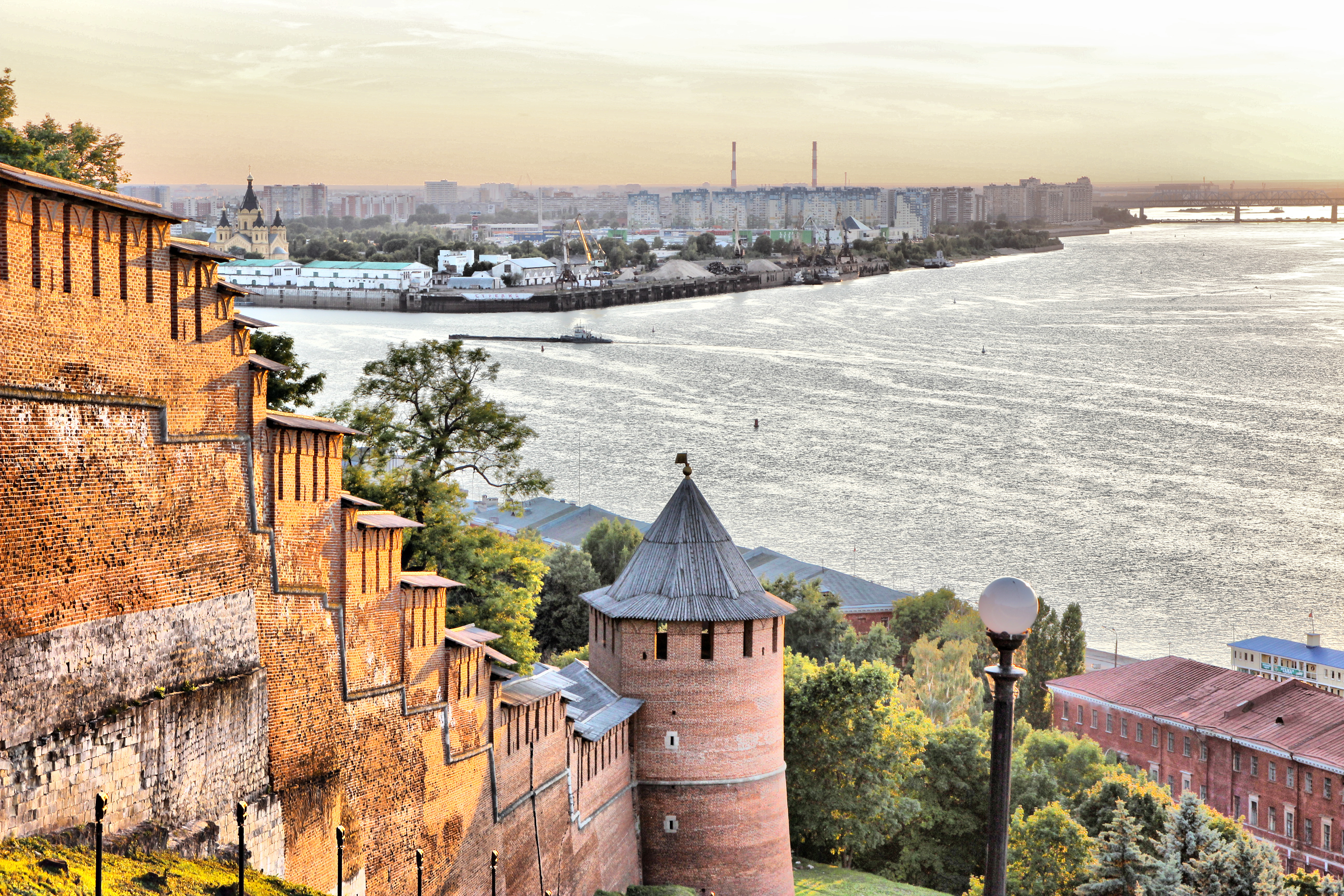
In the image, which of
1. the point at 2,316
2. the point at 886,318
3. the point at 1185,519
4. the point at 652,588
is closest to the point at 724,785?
the point at 652,588

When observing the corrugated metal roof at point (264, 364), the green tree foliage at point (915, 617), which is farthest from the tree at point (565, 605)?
the corrugated metal roof at point (264, 364)

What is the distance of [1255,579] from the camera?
51000mm

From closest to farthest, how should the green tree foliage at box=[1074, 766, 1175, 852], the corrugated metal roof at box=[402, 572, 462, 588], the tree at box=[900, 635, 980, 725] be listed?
the corrugated metal roof at box=[402, 572, 462, 588], the green tree foliage at box=[1074, 766, 1175, 852], the tree at box=[900, 635, 980, 725]

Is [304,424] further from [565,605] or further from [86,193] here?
[565,605]

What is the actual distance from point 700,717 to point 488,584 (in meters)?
3.69

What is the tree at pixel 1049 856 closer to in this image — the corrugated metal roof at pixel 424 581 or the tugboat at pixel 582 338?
the corrugated metal roof at pixel 424 581

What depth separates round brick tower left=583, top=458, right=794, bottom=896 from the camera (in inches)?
831

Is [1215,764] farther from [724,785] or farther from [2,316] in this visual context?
[2,316]

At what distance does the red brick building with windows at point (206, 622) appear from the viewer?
1000cm

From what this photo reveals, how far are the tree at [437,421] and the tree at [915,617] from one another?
69.2ft

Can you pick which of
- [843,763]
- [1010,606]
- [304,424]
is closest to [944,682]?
[843,763]

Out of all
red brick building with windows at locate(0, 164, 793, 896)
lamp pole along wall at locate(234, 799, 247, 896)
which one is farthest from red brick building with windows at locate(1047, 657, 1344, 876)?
lamp pole along wall at locate(234, 799, 247, 896)

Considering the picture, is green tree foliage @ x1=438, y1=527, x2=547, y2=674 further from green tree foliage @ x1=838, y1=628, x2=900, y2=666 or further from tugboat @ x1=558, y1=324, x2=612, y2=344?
tugboat @ x1=558, y1=324, x2=612, y2=344

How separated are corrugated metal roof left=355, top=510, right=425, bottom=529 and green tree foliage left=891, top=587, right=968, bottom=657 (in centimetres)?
3051
